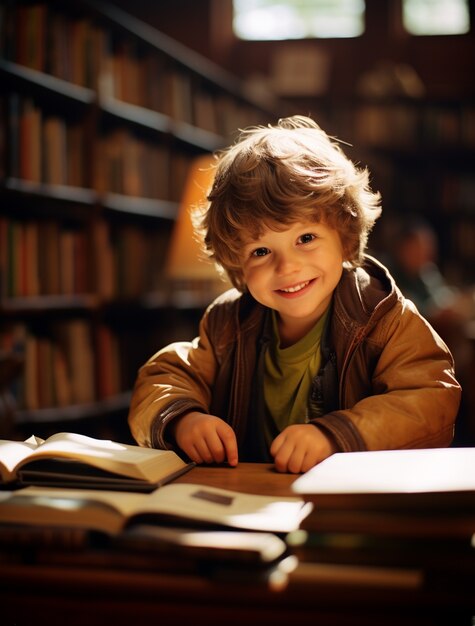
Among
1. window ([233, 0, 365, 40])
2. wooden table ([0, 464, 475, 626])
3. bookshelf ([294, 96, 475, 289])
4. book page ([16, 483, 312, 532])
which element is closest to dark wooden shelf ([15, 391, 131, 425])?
book page ([16, 483, 312, 532])

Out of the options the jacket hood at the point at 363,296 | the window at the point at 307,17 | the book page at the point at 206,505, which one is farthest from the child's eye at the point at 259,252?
the window at the point at 307,17

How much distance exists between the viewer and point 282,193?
119cm

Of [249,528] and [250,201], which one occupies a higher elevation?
[250,201]

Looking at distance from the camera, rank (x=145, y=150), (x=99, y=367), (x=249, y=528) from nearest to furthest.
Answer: (x=249, y=528)
(x=99, y=367)
(x=145, y=150)

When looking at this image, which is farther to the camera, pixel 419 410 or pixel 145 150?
pixel 145 150

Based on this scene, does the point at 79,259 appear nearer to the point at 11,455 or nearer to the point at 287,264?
the point at 287,264

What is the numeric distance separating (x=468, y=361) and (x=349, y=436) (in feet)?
11.3

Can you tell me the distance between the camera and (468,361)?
4258mm

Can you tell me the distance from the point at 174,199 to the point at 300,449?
3.21m

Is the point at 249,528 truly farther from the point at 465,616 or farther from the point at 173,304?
the point at 173,304

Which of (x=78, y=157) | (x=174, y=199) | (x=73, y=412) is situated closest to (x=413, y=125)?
(x=174, y=199)

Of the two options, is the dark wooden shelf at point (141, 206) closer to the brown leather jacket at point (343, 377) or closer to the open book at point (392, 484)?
the brown leather jacket at point (343, 377)

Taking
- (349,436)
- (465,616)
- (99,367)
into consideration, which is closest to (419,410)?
(349,436)

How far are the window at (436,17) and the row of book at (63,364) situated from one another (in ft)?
16.3
